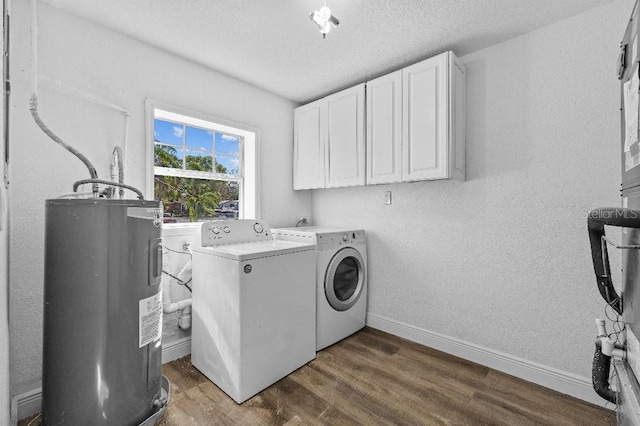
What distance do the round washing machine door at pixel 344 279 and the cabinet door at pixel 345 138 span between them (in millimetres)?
701

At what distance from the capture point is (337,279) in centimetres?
255

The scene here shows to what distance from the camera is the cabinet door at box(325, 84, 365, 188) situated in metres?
2.61

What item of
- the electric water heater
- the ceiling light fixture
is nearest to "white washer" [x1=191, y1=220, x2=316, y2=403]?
the electric water heater

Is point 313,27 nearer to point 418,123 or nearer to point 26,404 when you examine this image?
point 418,123

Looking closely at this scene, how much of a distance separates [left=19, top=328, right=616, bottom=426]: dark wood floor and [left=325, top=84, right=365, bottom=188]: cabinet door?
156 cm

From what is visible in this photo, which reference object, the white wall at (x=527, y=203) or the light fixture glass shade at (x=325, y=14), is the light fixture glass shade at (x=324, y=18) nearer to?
the light fixture glass shade at (x=325, y=14)

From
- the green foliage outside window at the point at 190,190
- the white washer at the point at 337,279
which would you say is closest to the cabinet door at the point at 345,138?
the white washer at the point at 337,279

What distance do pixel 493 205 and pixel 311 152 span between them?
174 centimetres

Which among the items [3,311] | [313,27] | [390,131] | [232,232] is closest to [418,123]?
[390,131]

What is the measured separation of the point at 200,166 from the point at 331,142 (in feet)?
4.18

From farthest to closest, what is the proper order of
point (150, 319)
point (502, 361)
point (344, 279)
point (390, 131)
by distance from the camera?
point (344, 279)
point (390, 131)
point (502, 361)
point (150, 319)

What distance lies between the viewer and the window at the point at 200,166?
239 cm

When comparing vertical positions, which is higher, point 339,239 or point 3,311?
point 339,239

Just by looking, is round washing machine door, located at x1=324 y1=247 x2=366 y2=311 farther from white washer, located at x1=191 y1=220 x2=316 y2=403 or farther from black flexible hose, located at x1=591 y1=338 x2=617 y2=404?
black flexible hose, located at x1=591 y1=338 x2=617 y2=404
